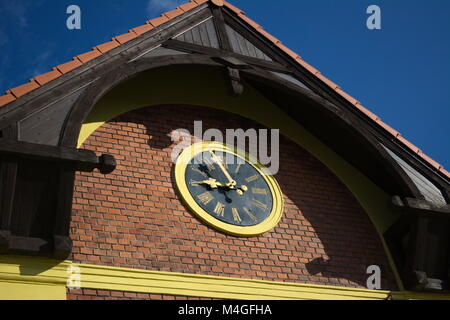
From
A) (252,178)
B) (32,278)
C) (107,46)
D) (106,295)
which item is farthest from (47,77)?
(252,178)

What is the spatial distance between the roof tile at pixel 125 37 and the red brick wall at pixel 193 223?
35.9 inches

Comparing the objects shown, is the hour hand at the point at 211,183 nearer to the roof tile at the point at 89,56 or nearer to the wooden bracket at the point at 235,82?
the wooden bracket at the point at 235,82

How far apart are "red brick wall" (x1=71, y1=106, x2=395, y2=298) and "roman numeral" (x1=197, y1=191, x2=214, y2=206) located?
10.0 inches

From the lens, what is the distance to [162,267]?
28.3 ft

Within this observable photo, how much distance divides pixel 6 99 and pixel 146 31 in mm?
→ 1930

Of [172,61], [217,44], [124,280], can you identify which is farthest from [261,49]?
[124,280]

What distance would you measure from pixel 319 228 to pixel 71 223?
2.87 m

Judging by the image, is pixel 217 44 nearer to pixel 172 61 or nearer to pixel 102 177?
pixel 172 61

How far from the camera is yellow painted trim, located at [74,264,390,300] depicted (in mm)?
8242

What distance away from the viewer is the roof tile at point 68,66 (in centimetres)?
879

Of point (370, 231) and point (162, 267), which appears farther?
point (370, 231)

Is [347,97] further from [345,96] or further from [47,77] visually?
[47,77]

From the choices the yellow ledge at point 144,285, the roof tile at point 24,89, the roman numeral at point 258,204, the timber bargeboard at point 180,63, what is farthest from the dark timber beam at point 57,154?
the roman numeral at point 258,204

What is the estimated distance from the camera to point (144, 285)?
8.35 meters
